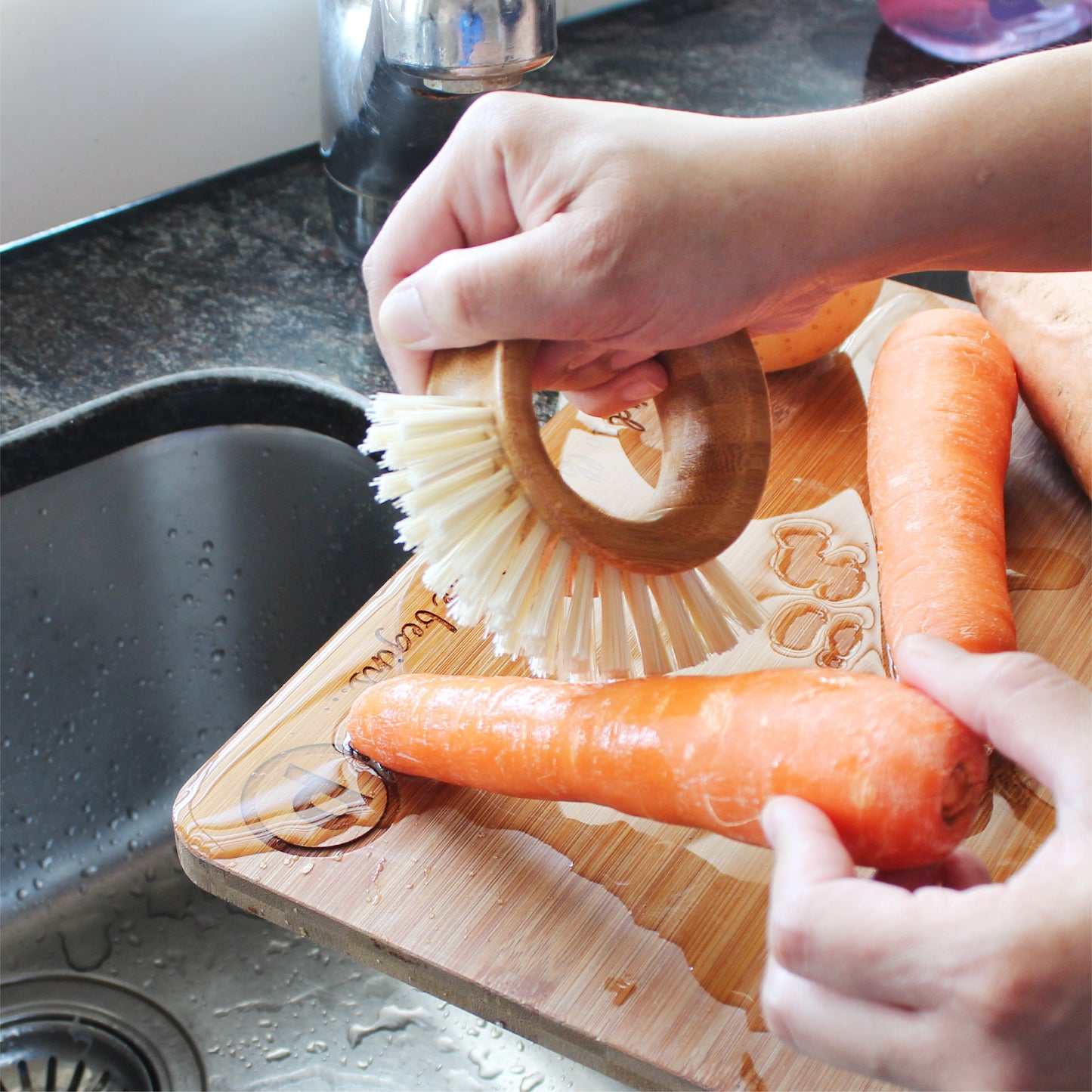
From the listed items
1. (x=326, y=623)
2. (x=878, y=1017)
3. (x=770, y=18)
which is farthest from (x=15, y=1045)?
(x=770, y=18)

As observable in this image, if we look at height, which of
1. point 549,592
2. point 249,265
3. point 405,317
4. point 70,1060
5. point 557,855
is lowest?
point 70,1060

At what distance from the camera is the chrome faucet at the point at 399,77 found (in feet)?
2.89

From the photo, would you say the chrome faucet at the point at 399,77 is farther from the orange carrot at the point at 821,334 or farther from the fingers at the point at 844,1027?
the fingers at the point at 844,1027

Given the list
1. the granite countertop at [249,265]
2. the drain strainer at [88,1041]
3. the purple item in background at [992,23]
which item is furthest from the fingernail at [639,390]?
the purple item in background at [992,23]

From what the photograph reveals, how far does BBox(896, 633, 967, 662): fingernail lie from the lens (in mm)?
572

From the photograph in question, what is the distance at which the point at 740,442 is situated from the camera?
706 mm

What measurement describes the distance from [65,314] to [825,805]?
1.02 metres

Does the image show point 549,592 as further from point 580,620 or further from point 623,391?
point 623,391

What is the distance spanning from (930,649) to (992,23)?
1.49 meters

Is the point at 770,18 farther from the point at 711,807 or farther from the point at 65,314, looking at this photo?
the point at 711,807

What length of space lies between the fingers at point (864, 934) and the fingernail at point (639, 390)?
410 mm

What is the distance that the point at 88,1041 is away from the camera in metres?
1.00

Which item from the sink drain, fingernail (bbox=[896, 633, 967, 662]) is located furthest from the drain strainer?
fingernail (bbox=[896, 633, 967, 662])

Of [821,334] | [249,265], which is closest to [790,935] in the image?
[821,334]
